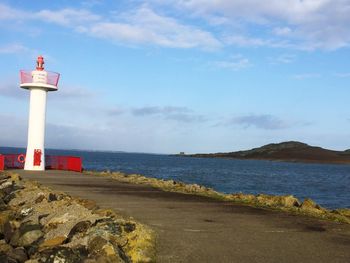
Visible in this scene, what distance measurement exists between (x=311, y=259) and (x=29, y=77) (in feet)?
67.1

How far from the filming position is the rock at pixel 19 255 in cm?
802

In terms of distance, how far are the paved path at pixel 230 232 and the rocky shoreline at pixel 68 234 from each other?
487 mm

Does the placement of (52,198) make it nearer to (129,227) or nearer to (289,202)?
(129,227)

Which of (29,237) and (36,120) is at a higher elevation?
(36,120)

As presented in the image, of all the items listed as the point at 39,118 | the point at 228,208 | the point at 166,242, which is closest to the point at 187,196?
the point at 228,208

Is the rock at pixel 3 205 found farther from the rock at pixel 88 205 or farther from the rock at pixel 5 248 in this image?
the rock at pixel 5 248

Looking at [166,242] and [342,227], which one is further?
[342,227]

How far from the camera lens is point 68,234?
8945mm

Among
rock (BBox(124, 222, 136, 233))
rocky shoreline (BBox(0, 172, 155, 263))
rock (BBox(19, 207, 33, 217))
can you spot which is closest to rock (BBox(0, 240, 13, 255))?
rocky shoreline (BBox(0, 172, 155, 263))

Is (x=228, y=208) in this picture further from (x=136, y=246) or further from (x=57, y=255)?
(x=57, y=255)

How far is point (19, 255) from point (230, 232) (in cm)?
399

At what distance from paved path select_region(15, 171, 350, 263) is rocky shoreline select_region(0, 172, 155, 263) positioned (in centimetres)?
49

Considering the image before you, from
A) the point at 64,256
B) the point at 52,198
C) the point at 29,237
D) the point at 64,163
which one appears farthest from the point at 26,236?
the point at 64,163

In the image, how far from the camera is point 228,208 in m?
12.9
